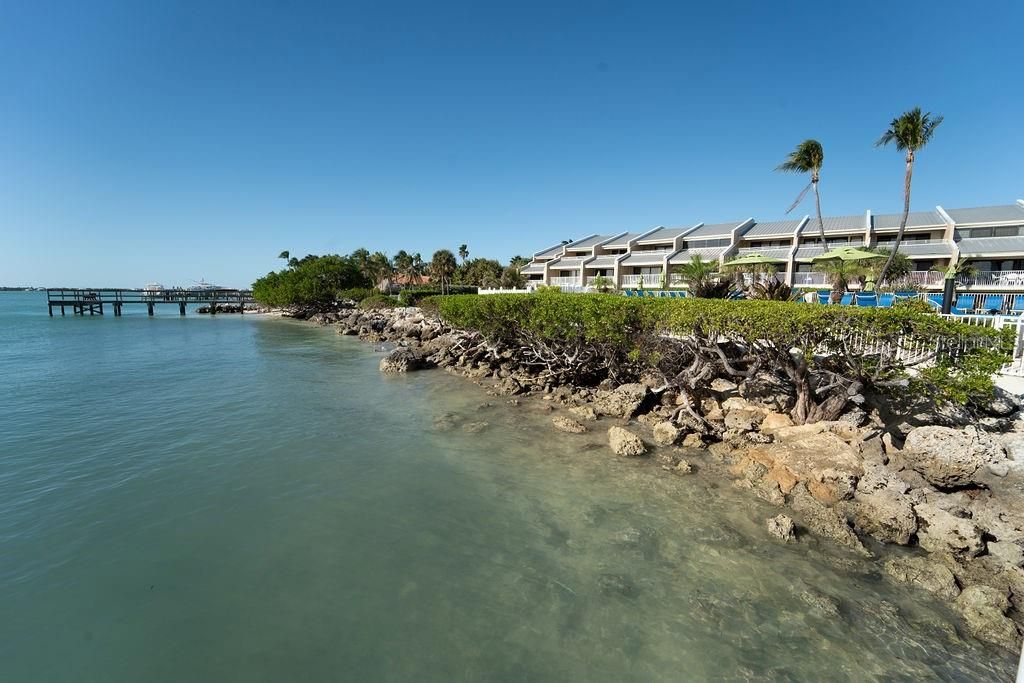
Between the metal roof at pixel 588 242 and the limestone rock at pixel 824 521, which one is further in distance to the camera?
the metal roof at pixel 588 242

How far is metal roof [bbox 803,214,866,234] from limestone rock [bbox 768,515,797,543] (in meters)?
44.9

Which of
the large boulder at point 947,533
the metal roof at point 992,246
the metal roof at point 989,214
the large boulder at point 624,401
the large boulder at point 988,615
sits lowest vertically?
the large boulder at point 988,615

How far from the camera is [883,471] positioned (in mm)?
8680

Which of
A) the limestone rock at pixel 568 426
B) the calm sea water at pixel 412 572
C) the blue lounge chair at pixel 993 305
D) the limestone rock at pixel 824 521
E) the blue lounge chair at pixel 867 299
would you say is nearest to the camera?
the calm sea water at pixel 412 572

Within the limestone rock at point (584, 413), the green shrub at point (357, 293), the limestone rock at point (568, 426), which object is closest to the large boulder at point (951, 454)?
the limestone rock at point (568, 426)

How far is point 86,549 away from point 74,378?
2120 centimetres

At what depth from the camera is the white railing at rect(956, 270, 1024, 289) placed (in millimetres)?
29031

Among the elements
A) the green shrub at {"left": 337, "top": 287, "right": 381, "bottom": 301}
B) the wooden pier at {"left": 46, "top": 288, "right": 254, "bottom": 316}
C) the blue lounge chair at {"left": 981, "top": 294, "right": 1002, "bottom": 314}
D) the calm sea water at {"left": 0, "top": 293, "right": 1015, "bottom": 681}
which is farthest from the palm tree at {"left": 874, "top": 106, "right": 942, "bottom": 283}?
the wooden pier at {"left": 46, "top": 288, "right": 254, "bottom": 316}

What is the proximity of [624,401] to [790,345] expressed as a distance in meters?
5.47

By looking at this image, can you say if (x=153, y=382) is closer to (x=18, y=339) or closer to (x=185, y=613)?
(x=185, y=613)

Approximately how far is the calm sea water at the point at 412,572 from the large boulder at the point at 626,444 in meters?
0.47

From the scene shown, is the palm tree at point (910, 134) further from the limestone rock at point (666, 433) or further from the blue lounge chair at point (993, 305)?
the limestone rock at point (666, 433)

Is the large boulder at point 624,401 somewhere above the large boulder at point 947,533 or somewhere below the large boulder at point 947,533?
above

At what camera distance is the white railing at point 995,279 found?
29.0m
